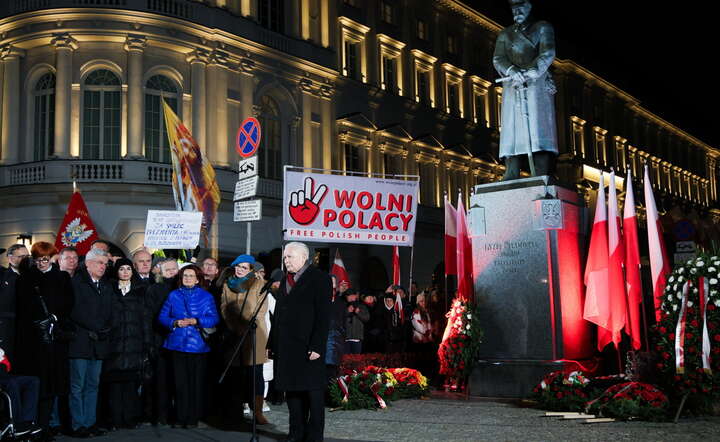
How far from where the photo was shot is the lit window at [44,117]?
1024 inches

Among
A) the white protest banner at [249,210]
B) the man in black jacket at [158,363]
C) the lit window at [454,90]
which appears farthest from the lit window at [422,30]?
the man in black jacket at [158,363]

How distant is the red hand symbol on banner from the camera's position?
1572 cm

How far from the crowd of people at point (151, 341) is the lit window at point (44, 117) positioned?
52.8 feet

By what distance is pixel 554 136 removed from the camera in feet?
43.0

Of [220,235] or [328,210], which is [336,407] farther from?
[220,235]

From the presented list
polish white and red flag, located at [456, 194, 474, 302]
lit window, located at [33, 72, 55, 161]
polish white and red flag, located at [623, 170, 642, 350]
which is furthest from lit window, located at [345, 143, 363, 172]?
polish white and red flag, located at [623, 170, 642, 350]

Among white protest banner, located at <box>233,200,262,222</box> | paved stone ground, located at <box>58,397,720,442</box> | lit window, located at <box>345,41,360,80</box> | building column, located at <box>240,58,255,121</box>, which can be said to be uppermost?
lit window, located at <box>345,41,360,80</box>

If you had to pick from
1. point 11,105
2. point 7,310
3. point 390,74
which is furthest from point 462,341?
point 390,74

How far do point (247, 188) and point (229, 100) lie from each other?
16876mm

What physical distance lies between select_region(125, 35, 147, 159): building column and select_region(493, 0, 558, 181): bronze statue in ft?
50.4

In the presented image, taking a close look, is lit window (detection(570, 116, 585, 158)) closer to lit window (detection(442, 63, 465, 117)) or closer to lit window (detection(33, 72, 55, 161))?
lit window (detection(442, 63, 465, 117))

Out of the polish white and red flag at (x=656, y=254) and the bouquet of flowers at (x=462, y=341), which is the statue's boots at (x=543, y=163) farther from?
the bouquet of flowers at (x=462, y=341)

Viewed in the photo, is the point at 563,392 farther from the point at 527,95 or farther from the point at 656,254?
the point at 527,95

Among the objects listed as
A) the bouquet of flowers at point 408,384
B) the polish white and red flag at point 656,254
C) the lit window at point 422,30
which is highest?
the lit window at point 422,30
